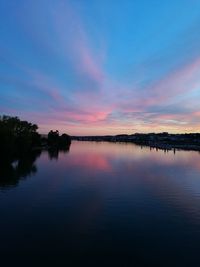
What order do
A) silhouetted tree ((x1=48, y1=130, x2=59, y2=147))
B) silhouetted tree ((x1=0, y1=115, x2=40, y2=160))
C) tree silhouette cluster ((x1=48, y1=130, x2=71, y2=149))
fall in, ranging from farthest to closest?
tree silhouette cluster ((x1=48, y1=130, x2=71, y2=149)), silhouetted tree ((x1=48, y1=130, x2=59, y2=147)), silhouetted tree ((x1=0, y1=115, x2=40, y2=160))

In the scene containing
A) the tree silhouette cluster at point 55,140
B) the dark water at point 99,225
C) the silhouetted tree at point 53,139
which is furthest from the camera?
the tree silhouette cluster at point 55,140

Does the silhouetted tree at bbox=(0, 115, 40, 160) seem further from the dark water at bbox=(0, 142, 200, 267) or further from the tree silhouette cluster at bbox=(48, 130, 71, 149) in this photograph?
the tree silhouette cluster at bbox=(48, 130, 71, 149)

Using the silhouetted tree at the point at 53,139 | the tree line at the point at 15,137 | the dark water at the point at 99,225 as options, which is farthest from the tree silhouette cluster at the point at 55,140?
the dark water at the point at 99,225

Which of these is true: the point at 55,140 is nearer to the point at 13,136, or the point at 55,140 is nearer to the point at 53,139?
the point at 53,139

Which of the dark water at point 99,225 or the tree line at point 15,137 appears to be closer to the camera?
the dark water at point 99,225

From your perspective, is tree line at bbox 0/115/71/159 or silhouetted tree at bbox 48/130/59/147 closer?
tree line at bbox 0/115/71/159

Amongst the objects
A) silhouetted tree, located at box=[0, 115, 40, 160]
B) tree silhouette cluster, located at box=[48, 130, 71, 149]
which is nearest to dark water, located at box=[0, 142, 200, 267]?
silhouetted tree, located at box=[0, 115, 40, 160]

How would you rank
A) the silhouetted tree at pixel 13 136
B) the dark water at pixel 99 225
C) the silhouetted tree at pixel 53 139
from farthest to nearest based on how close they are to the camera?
the silhouetted tree at pixel 53 139
the silhouetted tree at pixel 13 136
the dark water at pixel 99 225

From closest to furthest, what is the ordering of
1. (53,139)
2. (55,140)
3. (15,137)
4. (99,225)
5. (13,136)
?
(99,225), (13,136), (15,137), (53,139), (55,140)

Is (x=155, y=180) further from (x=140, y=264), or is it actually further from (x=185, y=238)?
(x=140, y=264)

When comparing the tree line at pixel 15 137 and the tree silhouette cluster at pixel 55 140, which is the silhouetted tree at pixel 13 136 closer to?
the tree line at pixel 15 137

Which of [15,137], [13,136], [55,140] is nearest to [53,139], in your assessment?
[55,140]

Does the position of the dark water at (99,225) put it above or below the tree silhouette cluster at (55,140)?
below

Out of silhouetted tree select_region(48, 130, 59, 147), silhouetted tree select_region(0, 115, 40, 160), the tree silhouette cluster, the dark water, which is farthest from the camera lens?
the tree silhouette cluster
